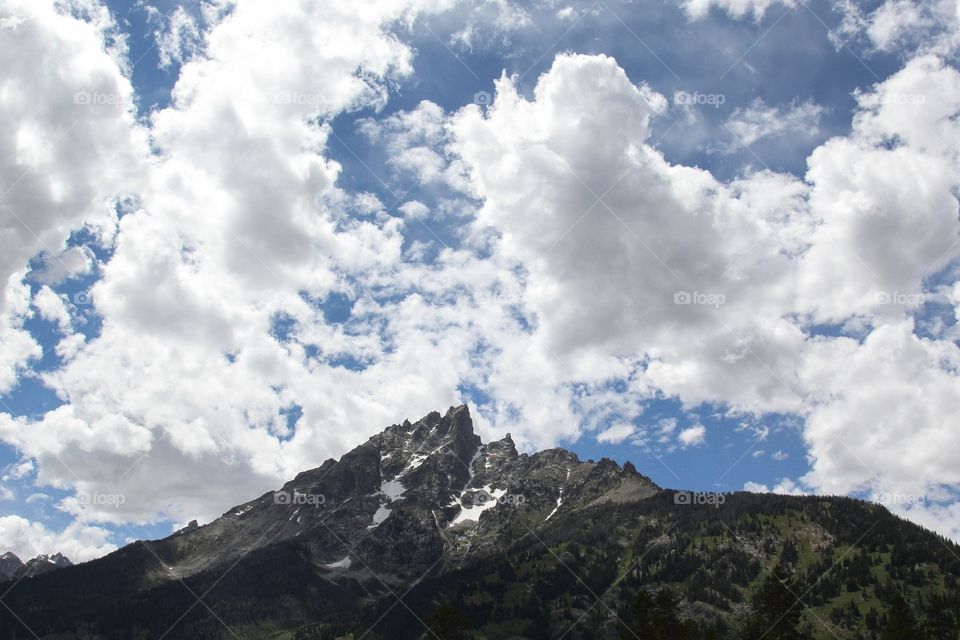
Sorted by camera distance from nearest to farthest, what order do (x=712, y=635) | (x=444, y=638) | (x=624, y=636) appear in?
(x=624, y=636) → (x=444, y=638) → (x=712, y=635)

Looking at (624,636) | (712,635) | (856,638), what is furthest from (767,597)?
(856,638)

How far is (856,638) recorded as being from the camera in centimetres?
19988

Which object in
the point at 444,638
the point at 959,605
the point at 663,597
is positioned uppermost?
the point at 959,605

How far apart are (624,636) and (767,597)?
22.4m

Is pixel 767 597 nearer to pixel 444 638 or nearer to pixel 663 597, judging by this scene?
pixel 663 597

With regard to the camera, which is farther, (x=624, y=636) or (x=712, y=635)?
(x=712, y=635)

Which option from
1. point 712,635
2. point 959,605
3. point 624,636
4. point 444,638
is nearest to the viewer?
point 624,636

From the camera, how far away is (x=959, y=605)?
647 feet

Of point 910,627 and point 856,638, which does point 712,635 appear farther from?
point 856,638

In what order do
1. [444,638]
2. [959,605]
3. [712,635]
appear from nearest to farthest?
[444,638], [712,635], [959,605]

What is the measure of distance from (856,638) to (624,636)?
442ft

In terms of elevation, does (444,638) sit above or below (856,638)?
below

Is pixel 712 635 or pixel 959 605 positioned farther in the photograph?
pixel 959 605

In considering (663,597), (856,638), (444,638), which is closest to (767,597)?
(663,597)
